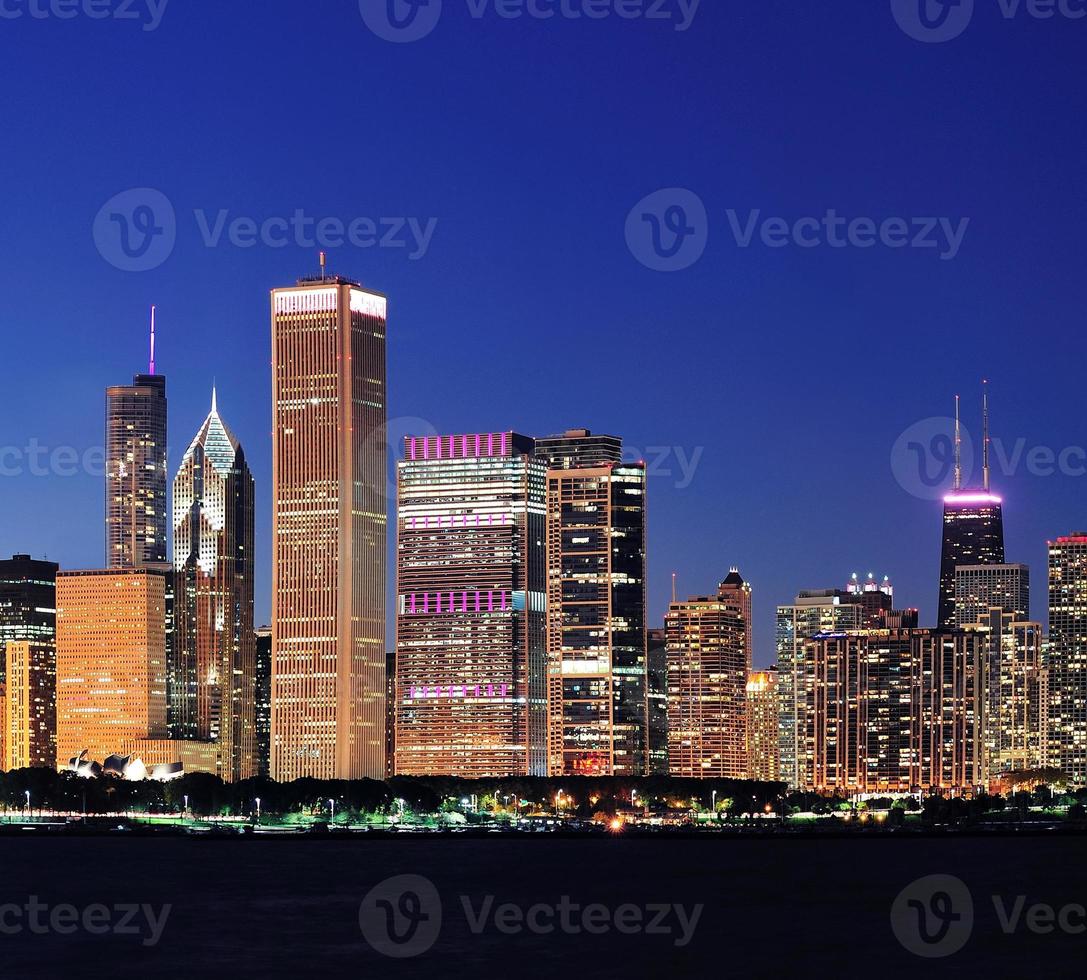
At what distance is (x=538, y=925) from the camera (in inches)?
5037

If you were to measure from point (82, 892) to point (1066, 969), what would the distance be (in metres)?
78.4

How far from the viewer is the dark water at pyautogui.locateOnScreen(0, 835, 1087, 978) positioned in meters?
106

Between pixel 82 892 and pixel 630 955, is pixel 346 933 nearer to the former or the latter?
pixel 630 955

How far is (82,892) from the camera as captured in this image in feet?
528

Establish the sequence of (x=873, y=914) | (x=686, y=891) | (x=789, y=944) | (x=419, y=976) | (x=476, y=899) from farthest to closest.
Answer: (x=686, y=891) → (x=476, y=899) → (x=873, y=914) → (x=789, y=944) → (x=419, y=976)

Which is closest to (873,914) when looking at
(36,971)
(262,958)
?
(262,958)
